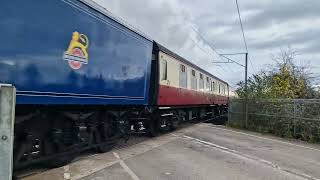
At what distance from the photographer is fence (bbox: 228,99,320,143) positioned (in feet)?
64.0

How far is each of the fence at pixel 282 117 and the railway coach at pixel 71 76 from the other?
25.9 ft

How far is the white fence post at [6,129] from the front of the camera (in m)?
2.51

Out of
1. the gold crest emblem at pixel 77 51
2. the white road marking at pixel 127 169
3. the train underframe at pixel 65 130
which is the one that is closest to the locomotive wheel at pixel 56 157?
the train underframe at pixel 65 130

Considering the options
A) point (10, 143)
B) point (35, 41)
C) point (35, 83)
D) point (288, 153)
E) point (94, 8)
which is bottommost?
point (288, 153)

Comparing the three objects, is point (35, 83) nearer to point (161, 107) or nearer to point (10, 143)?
point (10, 143)

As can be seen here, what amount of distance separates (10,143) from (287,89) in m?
32.0

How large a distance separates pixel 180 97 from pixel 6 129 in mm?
17494

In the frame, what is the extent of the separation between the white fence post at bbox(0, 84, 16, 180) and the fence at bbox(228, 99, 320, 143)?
17.9 metres

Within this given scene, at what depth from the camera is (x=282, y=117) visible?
21500 mm

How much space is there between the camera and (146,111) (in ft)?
49.4

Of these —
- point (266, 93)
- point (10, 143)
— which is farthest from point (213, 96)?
point (10, 143)

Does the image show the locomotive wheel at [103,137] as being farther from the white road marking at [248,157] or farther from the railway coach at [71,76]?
the white road marking at [248,157]

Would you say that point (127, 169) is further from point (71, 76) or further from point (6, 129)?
point (6, 129)

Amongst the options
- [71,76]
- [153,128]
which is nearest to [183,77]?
[153,128]
